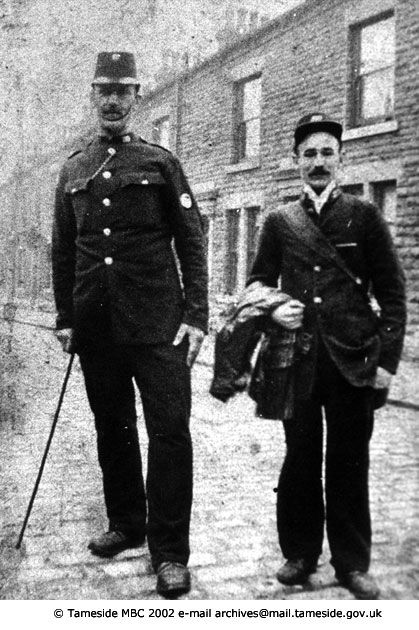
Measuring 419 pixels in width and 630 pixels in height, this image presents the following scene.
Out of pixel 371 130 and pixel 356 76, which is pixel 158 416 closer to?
pixel 371 130

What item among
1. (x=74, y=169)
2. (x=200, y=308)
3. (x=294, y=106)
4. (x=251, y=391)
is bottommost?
(x=251, y=391)

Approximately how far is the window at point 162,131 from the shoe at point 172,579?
40.4 ft

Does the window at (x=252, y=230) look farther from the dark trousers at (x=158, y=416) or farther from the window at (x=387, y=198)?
the dark trousers at (x=158, y=416)

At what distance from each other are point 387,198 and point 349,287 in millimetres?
7285

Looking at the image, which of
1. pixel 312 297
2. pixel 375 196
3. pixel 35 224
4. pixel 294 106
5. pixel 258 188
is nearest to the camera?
pixel 312 297

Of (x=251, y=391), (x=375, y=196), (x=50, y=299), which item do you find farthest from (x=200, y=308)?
(x=50, y=299)

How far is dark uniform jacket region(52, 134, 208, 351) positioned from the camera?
119 inches

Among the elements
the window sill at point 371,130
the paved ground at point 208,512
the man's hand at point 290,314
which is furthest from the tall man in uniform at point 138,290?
the window sill at point 371,130

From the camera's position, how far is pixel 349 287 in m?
2.71

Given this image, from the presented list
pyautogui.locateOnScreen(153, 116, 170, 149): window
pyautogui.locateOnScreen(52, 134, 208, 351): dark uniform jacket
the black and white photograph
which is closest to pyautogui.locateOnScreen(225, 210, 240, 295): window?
pyautogui.locateOnScreen(153, 116, 170, 149): window

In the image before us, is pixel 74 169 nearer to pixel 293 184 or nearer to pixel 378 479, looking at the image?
pixel 378 479

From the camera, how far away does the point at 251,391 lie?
109 inches

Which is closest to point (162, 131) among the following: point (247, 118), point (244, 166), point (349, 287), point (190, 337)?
point (247, 118)
